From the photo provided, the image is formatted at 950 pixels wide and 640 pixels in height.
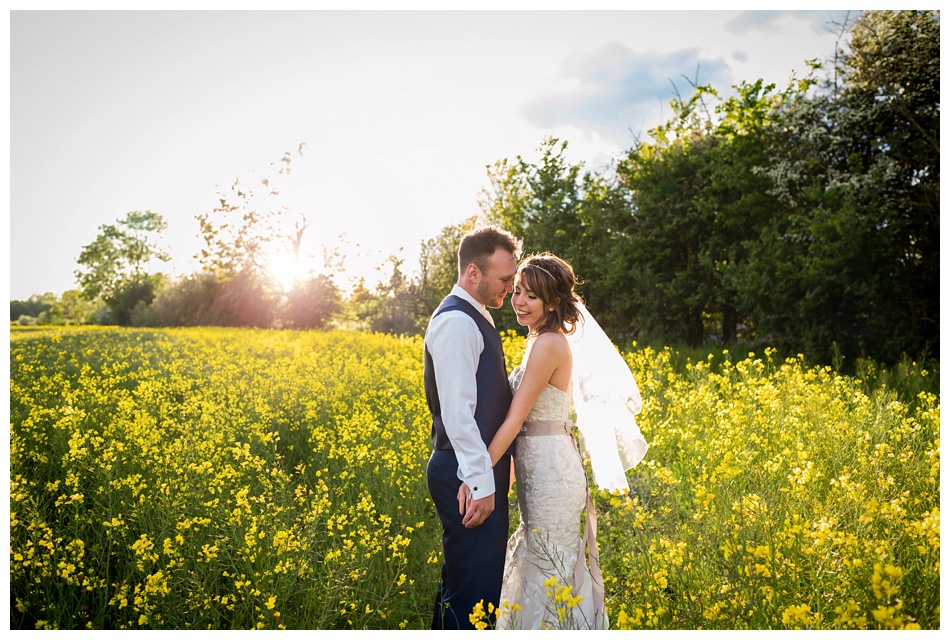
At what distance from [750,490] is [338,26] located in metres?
4.30

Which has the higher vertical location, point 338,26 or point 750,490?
point 338,26

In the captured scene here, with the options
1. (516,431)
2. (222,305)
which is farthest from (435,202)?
(222,305)

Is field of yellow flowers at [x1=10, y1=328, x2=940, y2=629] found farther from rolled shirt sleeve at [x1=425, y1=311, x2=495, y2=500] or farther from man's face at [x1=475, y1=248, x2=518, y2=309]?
man's face at [x1=475, y1=248, x2=518, y2=309]

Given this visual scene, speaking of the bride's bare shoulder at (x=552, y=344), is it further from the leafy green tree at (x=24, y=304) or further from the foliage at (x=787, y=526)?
the leafy green tree at (x=24, y=304)

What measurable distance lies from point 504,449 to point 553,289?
834 mm

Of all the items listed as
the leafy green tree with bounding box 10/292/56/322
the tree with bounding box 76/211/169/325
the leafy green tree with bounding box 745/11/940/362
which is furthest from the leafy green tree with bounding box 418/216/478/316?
the tree with bounding box 76/211/169/325

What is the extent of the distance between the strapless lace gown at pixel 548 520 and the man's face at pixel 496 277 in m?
0.56

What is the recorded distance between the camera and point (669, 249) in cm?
1275

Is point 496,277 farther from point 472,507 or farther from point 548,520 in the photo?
point 548,520

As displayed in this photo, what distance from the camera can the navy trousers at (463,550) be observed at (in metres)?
2.87

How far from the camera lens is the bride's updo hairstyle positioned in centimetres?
307

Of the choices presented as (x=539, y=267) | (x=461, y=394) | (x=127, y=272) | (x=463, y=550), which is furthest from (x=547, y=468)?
(x=127, y=272)

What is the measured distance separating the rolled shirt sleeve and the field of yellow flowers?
2.51 feet
